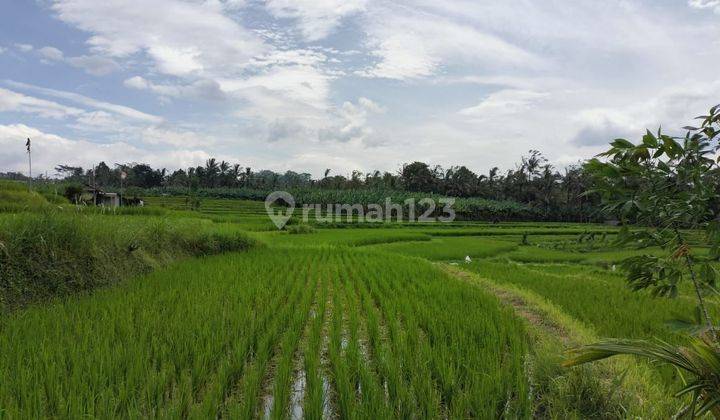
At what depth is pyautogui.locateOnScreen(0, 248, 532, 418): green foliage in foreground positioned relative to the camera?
2502mm

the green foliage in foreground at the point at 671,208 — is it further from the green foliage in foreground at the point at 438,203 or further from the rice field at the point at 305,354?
the green foliage in foreground at the point at 438,203

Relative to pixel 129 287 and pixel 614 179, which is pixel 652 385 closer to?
pixel 614 179

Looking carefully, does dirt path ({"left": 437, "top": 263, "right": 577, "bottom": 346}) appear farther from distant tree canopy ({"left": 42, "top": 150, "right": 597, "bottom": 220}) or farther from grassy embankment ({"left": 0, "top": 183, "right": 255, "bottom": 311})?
distant tree canopy ({"left": 42, "top": 150, "right": 597, "bottom": 220})

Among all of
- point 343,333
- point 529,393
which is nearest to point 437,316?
point 343,333

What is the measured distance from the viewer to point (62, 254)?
5027 mm

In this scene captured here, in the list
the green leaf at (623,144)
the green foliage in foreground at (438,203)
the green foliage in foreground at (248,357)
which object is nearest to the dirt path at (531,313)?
the green foliage in foreground at (248,357)

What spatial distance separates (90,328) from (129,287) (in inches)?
84.5

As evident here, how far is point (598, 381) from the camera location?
2.87 meters

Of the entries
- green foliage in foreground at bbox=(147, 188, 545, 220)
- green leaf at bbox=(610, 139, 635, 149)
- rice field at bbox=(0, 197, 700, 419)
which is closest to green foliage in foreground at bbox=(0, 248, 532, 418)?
rice field at bbox=(0, 197, 700, 419)

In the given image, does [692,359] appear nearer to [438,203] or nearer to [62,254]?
[62,254]

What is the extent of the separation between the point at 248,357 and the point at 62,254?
3178 mm

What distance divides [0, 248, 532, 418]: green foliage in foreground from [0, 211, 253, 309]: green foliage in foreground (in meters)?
0.33

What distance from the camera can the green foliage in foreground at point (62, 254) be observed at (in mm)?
4402

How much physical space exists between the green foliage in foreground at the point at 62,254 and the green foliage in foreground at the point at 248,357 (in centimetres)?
33
